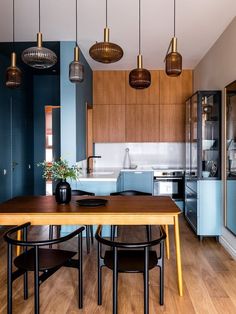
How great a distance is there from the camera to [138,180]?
19.2ft

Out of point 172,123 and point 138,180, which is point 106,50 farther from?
point 172,123

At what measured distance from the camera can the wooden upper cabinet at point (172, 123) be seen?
246 inches

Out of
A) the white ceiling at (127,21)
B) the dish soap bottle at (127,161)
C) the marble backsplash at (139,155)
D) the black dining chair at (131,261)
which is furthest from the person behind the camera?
the marble backsplash at (139,155)

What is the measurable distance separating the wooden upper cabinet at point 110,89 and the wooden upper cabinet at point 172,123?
2.90 feet

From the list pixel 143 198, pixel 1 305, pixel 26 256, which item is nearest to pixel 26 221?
pixel 26 256

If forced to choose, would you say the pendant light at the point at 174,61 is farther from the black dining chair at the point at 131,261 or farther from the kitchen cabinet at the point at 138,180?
the kitchen cabinet at the point at 138,180

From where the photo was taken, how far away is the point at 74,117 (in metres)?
4.59

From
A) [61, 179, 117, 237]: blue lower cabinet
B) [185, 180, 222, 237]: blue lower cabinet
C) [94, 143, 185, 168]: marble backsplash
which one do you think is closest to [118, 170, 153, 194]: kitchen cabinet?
[94, 143, 185, 168]: marble backsplash

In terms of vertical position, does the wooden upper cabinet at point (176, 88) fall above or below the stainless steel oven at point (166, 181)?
above

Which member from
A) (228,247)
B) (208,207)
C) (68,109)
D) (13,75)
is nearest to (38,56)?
(13,75)

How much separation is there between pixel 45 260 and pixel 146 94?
14.8 ft

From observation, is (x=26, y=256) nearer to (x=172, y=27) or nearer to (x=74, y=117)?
(x=74, y=117)

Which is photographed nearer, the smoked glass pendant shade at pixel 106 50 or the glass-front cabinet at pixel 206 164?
the smoked glass pendant shade at pixel 106 50

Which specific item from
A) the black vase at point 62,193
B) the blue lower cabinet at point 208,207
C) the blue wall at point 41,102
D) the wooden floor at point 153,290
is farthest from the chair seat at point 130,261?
the blue wall at point 41,102
